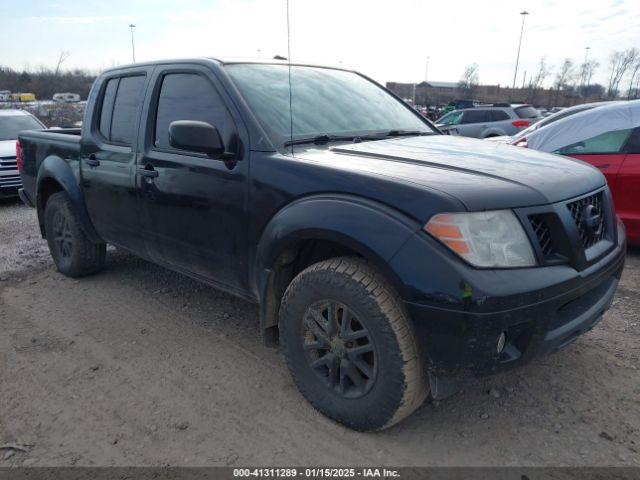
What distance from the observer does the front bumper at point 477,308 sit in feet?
6.68

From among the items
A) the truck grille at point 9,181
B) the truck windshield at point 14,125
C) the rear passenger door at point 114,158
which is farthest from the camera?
the truck windshield at point 14,125

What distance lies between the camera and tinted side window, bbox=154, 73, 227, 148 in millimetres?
3117

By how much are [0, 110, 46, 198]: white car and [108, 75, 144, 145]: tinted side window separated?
183 inches

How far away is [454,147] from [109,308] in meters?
2.98

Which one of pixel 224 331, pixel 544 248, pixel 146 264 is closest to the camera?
pixel 544 248

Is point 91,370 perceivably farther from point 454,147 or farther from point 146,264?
point 454,147

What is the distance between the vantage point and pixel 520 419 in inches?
104

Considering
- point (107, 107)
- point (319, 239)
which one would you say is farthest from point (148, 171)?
point (319, 239)

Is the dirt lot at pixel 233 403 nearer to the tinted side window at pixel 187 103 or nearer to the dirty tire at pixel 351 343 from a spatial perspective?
the dirty tire at pixel 351 343

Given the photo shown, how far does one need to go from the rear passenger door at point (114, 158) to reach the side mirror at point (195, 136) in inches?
38.8

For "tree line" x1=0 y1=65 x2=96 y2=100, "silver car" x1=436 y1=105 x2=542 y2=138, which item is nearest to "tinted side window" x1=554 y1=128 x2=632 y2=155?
"silver car" x1=436 y1=105 x2=542 y2=138

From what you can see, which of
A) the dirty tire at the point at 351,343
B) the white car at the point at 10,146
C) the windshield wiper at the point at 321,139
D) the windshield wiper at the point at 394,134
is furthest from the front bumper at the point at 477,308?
the white car at the point at 10,146

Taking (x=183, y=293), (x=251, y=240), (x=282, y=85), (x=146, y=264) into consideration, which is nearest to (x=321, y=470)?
(x=251, y=240)

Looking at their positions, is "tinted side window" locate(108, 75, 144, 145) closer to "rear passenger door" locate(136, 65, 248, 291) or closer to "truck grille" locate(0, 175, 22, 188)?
"rear passenger door" locate(136, 65, 248, 291)
